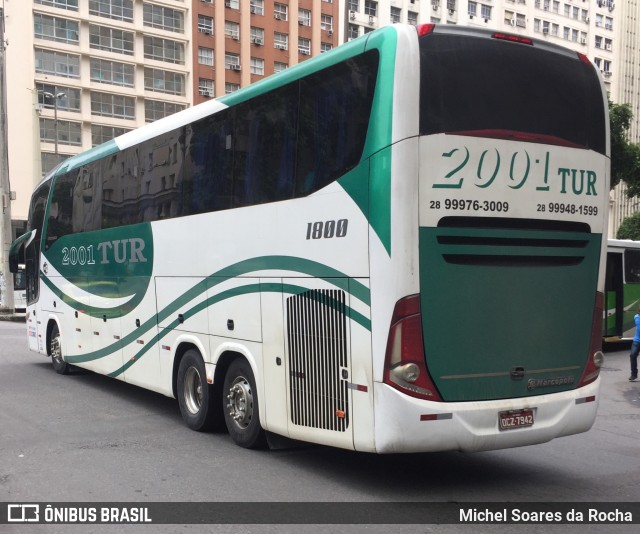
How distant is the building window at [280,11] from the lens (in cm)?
6731

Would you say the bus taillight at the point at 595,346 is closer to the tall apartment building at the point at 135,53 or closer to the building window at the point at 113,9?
the tall apartment building at the point at 135,53

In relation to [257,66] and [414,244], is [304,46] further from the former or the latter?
[414,244]

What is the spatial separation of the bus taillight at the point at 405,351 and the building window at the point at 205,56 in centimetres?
6131

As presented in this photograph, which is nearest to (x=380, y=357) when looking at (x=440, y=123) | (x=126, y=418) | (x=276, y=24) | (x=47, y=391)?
(x=440, y=123)

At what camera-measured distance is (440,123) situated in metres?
6.18

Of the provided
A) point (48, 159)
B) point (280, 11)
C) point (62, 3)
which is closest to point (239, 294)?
point (48, 159)

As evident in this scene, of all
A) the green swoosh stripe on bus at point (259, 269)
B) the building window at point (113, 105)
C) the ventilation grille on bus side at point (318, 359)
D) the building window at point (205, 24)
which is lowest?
the ventilation grille on bus side at point (318, 359)

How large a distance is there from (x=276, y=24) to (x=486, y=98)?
64188 mm

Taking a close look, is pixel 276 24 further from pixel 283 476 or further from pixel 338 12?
pixel 283 476

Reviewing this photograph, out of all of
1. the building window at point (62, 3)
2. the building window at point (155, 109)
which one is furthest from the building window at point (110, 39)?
the building window at point (155, 109)

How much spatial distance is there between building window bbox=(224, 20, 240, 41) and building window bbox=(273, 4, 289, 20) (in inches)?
152

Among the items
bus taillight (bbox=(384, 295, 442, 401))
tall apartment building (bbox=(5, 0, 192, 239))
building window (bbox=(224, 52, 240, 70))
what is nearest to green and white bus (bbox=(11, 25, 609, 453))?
bus taillight (bbox=(384, 295, 442, 401))

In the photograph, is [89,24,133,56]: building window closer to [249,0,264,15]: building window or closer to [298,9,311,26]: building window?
[249,0,264,15]: building window

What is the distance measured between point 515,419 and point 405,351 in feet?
3.93
